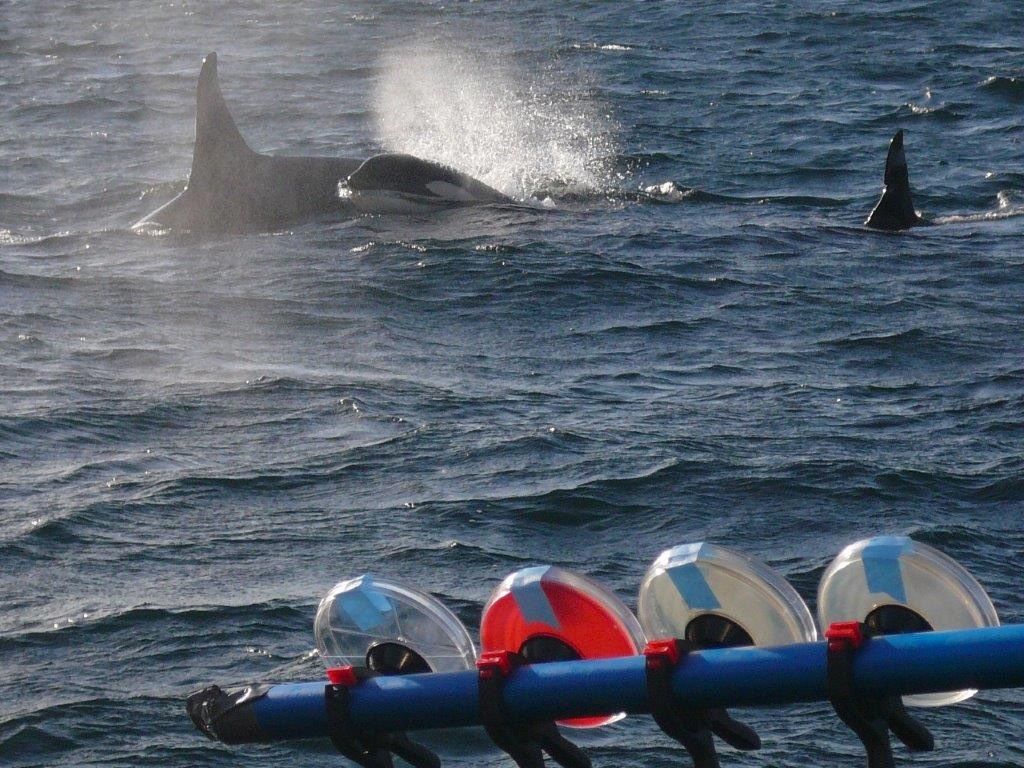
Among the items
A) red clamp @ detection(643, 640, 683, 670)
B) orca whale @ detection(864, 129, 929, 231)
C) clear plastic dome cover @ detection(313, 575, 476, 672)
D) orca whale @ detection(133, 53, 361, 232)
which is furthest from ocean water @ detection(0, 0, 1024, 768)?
red clamp @ detection(643, 640, 683, 670)

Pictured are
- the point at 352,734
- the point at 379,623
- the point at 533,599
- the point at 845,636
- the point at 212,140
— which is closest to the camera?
the point at 845,636

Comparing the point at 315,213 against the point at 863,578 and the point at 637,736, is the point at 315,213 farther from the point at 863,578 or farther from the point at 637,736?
the point at 863,578

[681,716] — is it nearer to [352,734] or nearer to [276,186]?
[352,734]

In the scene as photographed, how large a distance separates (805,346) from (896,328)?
114 centimetres

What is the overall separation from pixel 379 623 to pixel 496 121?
29.5 metres

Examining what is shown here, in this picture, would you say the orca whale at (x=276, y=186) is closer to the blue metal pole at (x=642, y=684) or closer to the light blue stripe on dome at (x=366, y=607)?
the light blue stripe on dome at (x=366, y=607)

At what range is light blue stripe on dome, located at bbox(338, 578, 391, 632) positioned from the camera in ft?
14.5

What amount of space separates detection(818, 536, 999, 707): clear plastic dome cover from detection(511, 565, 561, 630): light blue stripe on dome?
694mm

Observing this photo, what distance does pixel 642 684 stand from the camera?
13.0ft

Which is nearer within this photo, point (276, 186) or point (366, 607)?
point (366, 607)

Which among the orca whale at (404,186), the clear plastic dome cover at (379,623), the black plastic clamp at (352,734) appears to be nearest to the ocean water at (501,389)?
the orca whale at (404,186)

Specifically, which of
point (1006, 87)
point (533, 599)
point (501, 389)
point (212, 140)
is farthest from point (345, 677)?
point (1006, 87)

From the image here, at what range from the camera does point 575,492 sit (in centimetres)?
1256

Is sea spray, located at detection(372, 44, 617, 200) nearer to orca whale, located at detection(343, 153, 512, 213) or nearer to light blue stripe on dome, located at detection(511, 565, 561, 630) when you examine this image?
orca whale, located at detection(343, 153, 512, 213)
